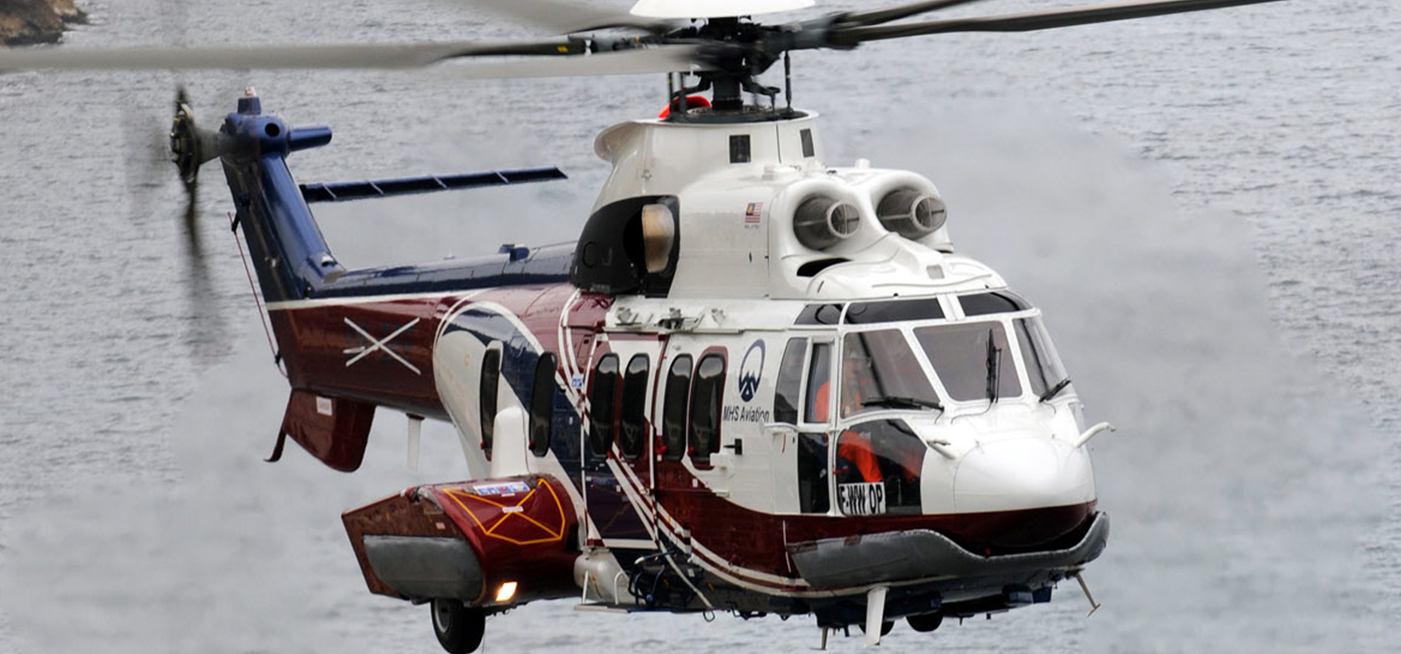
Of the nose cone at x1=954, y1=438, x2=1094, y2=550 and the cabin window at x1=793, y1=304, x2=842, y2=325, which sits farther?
the cabin window at x1=793, y1=304, x2=842, y2=325

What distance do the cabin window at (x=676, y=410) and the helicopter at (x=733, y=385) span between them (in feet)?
0.07

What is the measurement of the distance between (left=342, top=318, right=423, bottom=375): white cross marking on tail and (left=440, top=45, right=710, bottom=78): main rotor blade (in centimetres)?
498

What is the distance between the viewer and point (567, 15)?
21984mm

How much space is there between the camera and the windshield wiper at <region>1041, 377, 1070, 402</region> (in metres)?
20.5

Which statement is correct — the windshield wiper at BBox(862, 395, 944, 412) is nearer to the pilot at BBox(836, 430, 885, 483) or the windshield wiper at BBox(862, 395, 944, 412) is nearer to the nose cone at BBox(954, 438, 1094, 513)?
the pilot at BBox(836, 430, 885, 483)

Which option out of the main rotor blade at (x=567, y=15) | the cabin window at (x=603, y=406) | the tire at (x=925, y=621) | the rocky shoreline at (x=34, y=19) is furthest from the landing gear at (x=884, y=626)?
the rocky shoreline at (x=34, y=19)

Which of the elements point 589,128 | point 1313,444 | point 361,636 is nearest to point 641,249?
point 361,636

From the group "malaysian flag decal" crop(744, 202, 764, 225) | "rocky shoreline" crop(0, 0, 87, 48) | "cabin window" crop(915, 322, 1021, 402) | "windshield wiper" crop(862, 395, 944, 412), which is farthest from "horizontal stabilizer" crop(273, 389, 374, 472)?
"rocky shoreline" crop(0, 0, 87, 48)

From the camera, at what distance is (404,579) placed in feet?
76.1

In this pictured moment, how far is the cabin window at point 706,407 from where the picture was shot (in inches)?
829

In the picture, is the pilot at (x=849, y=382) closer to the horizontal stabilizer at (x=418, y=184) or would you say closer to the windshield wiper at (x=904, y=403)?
the windshield wiper at (x=904, y=403)

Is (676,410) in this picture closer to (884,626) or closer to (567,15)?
(884,626)

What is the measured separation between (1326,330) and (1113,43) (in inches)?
834

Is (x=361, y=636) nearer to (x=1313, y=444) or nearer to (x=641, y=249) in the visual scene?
(x=1313, y=444)
